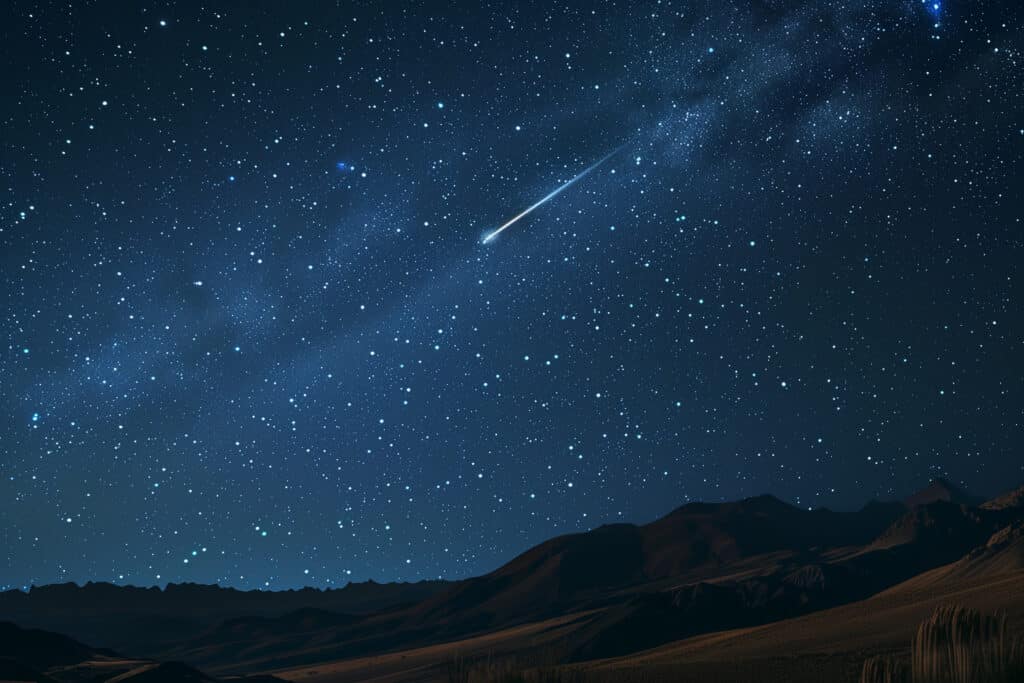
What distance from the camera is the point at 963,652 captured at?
7758 millimetres

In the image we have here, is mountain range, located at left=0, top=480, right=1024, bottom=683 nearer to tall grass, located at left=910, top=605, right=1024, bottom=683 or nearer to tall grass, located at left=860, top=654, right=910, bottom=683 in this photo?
tall grass, located at left=860, top=654, right=910, bottom=683

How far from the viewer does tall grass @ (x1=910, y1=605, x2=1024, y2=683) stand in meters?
7.60

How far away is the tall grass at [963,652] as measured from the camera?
7602 millimetres

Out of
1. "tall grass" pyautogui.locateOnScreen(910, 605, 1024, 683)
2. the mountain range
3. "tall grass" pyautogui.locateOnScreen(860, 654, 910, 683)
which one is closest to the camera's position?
"tall grass" pyautogui.locateOnScreen(910, 605, 1024, 683)

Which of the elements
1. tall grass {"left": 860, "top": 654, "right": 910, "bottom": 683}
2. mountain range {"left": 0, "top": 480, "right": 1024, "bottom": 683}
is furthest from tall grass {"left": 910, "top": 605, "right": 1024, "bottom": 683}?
mountain range {"left": 0, "top": 480, "right": 1024, "bottom": 683}

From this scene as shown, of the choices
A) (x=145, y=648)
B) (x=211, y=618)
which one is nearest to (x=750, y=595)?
(x=145, y=648)

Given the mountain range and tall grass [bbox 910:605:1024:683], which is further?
the mountain range

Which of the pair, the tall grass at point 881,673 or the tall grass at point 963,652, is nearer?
the tall grass at point 963,652

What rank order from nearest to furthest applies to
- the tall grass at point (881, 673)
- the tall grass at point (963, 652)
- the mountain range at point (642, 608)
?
the tall grass at point (963, 652) → the tall grass at point (881, 673) → the mountain range at point (642, 608)

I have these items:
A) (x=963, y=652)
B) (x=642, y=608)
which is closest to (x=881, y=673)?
(x=963, y=652)

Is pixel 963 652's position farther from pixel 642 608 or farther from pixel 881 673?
pixel 642 608

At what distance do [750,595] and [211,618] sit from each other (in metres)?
117

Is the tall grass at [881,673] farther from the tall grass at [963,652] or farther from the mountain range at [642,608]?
the mountain range at [642,608]

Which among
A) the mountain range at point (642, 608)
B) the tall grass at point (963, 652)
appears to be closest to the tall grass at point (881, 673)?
the tall grass at point (963, 652)
